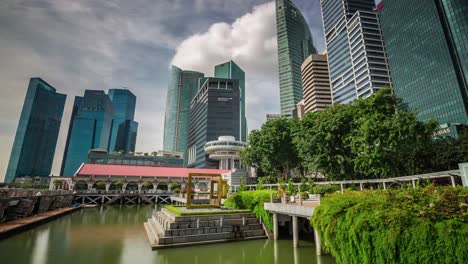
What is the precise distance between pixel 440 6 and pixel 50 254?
104 metres

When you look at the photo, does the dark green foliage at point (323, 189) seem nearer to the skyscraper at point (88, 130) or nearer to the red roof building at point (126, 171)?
the red roof building at point (126, 171)

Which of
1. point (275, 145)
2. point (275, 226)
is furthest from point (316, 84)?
point (275, 226)

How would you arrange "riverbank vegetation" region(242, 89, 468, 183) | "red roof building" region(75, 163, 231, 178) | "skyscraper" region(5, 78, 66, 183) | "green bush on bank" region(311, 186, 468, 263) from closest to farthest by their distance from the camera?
"green bush on bank" region(311, 186, 468, 263) < "riverbank vegetation" region(242, 89, 468, 183) < "red roof building" region(75, 163, 231, 178) < "skyscraper" region(5, 78, 66, 183)

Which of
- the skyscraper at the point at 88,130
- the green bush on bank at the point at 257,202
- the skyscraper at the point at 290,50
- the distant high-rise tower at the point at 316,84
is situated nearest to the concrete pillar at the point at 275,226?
the green bush on bank at the point at 257,202

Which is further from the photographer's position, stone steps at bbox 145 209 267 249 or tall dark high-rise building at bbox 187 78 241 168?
tall dark high-rise building at bbox 187 78 241 168

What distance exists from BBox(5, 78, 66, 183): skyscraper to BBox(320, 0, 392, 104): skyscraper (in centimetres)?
16754

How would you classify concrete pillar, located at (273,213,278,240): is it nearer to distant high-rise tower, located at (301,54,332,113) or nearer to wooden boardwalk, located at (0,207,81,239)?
wooden boardwalk, located at (0,207,81,239)

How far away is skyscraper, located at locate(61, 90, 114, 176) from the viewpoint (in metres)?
153

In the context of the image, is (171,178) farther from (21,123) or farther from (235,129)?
(21,123)

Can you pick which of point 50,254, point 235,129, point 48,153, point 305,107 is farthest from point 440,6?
point 48,153

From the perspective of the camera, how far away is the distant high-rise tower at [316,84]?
97.6 m

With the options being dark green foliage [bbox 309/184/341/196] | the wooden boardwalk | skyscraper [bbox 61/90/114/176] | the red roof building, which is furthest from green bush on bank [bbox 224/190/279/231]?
skyscraper [bbox 61/90/114/176]

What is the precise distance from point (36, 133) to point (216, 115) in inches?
4740

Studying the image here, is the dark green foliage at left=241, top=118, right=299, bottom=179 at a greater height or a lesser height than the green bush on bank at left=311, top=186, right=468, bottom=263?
greater
